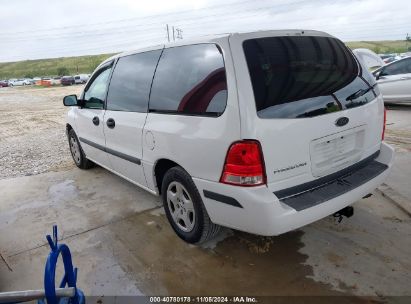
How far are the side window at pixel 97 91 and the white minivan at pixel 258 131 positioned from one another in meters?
0.96

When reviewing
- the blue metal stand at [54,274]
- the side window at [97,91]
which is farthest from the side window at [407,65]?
the blue metal stand at [54,274]

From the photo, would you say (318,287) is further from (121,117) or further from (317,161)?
(121,117)

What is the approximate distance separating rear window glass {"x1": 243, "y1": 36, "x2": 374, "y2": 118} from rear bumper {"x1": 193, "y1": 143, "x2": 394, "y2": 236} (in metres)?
0.57

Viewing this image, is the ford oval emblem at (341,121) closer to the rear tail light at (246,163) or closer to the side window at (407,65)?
the rear tail light at (246,163)

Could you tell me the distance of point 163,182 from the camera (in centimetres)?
330

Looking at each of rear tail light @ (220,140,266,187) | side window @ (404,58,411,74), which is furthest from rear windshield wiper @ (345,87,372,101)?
side window @ (404,58,411,74)

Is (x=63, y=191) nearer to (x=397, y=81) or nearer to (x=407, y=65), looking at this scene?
(x=397, y=81)

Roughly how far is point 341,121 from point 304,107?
385 mm

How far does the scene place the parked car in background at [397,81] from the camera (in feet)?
30.4

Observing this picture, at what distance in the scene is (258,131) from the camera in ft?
7.88

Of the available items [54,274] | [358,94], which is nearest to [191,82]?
[358,94]

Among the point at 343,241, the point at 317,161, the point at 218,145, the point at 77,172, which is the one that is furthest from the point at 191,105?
the point at 77,172

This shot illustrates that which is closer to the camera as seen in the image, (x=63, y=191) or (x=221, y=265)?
(x=221, y=265)

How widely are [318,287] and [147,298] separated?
1.26m
